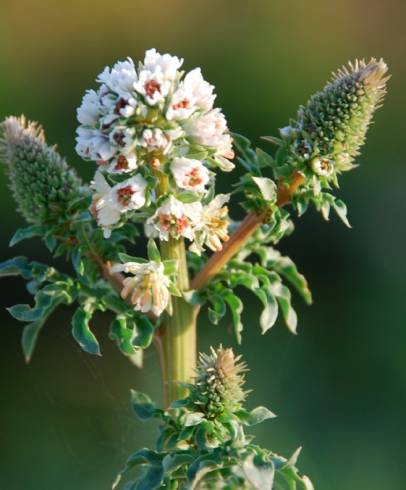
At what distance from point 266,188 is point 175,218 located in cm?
21

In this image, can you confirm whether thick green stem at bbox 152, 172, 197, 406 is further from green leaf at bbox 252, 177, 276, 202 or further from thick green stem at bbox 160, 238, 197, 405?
green leaf at bbox 252, 177, 276, 202

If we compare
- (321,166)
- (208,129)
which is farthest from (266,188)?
(208,129)

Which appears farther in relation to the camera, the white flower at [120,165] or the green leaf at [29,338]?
the green leaf at [29,338]

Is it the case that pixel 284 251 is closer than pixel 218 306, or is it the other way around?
pixel 218 306

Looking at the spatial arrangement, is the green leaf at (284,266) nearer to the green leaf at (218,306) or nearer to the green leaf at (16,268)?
the green leaf at (218,306)

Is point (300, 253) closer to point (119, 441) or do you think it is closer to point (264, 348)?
point (264, 348)

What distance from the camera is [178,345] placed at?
1776 mm

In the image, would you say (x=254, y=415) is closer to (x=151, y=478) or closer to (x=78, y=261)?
(x=151, y=478)

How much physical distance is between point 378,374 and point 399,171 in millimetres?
1161

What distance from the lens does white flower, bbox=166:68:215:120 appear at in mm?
1470

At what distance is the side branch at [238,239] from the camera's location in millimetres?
1729

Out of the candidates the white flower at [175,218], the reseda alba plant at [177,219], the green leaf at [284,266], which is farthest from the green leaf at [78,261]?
the green leaf at [284,266]

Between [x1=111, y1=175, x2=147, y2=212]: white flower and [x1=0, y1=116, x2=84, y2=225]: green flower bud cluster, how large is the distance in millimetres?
300

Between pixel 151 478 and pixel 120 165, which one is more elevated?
pixel 120 165
